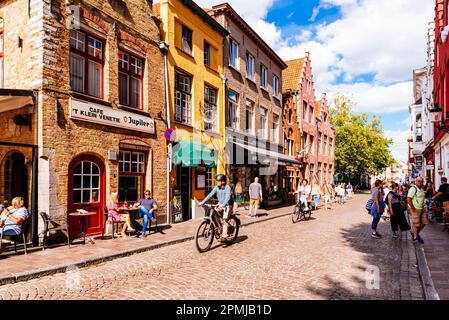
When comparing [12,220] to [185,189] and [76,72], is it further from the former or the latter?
[185,189]

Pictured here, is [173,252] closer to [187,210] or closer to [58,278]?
[58,278]

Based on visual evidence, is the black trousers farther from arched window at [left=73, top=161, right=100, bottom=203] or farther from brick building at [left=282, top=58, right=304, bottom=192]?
brick building at [left=282, top=58, right=304, bottom=192]

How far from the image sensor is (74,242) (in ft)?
27.6

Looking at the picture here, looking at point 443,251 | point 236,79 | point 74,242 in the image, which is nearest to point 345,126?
point 236,79

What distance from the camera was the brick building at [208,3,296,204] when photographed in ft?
56.3

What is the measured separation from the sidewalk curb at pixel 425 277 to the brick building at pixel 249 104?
10.5 metres

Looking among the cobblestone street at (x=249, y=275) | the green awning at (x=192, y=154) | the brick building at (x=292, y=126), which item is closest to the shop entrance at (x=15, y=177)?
the cobblestone street at (x=249, y=275)

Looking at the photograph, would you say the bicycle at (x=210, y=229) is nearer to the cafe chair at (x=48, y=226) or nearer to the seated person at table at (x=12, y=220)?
the cafe chair at (x=48, y=226)

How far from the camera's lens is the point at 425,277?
556 cm

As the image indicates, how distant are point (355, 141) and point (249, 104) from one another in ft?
103

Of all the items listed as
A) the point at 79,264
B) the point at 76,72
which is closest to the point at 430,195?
the point at 79,264

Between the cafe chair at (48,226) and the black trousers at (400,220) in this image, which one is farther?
the black trousers at (400,220)

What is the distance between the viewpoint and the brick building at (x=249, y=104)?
17156mm

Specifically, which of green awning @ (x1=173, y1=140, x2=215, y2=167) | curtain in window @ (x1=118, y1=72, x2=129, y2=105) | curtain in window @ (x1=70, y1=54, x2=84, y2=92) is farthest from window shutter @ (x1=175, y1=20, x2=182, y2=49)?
curtain in window @ (x1=70, y1=54, x2=84, y2=92)
